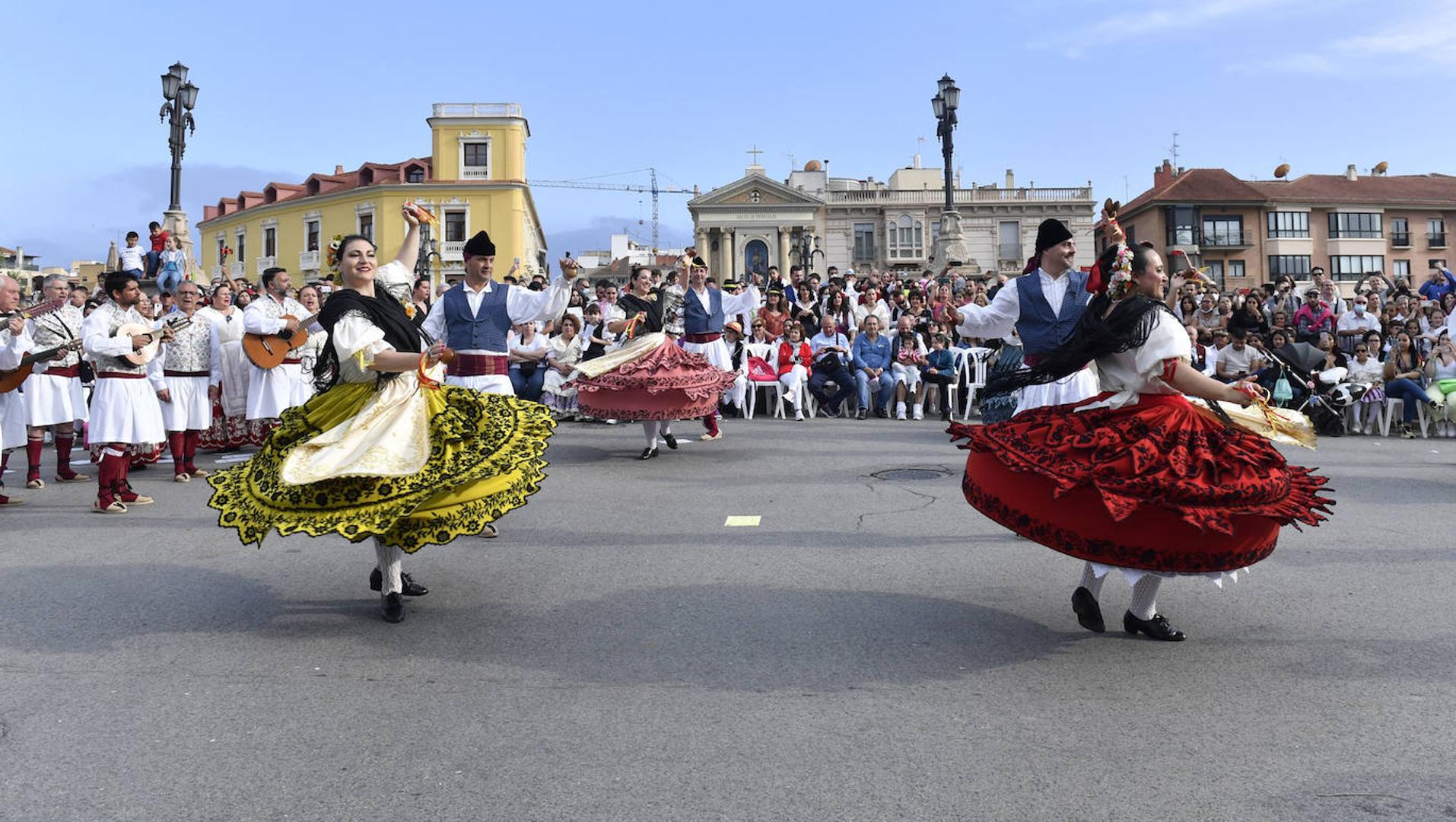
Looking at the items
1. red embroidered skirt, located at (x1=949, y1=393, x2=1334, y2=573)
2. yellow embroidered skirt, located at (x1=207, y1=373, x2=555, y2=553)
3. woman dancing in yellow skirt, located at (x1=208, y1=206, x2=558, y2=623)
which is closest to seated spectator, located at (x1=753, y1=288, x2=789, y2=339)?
woman dancing in yellow skirt, located at (x1=208, y1=206, x2=558, y2=623)

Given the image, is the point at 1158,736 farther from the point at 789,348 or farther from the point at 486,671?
the point at 789,348

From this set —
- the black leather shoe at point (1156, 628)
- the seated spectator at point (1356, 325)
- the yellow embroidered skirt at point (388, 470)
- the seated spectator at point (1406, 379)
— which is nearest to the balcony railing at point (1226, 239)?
the seated spectator at point (1356, 325)

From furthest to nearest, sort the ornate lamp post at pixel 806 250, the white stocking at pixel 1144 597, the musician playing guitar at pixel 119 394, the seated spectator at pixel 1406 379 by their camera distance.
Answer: the ornate lamp post at pixel 806 250 → the seated spectator at pixel 1406 379 → the musician playing guitar at pixel 119 394 → the white stocking at pixel 1144 597

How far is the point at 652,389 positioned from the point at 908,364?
6996 millimetres

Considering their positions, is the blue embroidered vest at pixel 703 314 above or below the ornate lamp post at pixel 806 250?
below

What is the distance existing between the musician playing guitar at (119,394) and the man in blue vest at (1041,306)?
676cm

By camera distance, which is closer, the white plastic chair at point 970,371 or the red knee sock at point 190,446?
the red knee sock at point 190,446

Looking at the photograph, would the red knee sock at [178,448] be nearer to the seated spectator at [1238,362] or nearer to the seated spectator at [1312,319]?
the seated spectator at [1238,362]

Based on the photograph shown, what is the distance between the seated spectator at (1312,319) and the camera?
17.5m

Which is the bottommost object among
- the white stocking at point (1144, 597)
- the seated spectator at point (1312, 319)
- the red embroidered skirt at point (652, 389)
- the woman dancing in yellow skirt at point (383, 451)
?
the white stocking at point (1144, 597)

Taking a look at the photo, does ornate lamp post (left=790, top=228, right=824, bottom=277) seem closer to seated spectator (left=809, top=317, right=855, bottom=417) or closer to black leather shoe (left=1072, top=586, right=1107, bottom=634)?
seated spectator (left=809, top=317, right=855, bottom=417)

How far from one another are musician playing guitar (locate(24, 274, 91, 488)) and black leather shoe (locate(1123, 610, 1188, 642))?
8836 mm

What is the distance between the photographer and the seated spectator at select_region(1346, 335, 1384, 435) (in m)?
15.2

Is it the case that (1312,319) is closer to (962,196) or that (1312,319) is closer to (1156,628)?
(1156,628)
